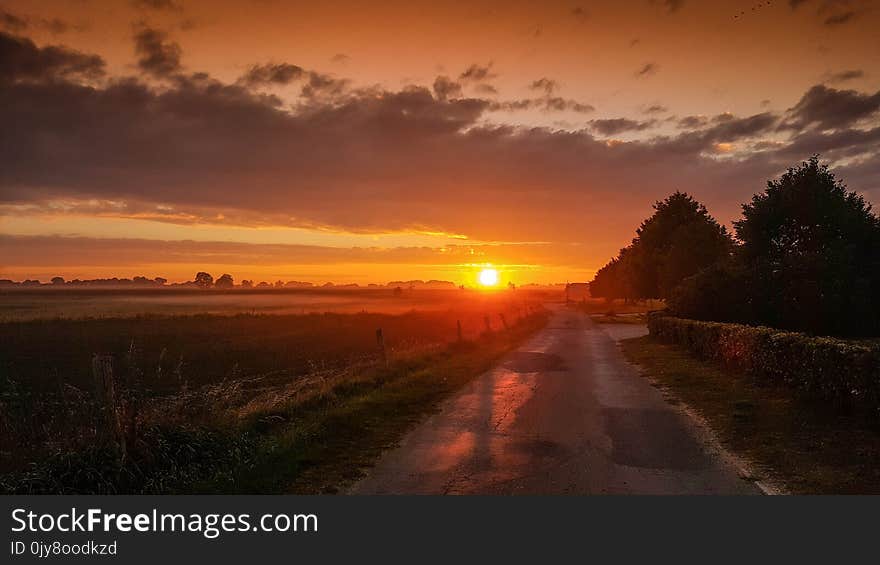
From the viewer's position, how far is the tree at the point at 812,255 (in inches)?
1223

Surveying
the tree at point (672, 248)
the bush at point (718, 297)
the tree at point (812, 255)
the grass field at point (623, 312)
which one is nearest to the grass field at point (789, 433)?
the bush at point (718, 297)

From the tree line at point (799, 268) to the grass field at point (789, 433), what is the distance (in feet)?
49.9

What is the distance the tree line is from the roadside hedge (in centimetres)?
1013

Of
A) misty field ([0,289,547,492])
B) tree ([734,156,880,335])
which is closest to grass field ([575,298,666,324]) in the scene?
tree ([734,156,880,335])

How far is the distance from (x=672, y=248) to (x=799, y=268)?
797 inches

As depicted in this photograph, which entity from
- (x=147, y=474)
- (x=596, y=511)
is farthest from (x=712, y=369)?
(x=147, y=474)

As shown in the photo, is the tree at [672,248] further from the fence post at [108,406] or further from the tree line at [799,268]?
the fence post at [108,406]

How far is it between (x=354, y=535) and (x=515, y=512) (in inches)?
78.2

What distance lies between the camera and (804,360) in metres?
13.7

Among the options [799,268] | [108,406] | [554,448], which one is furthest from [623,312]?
[108,406]

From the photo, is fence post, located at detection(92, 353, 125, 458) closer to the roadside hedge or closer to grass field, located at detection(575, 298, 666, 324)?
the roadside hedge

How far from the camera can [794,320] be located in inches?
1238

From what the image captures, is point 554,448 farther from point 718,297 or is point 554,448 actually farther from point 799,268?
point 799,268

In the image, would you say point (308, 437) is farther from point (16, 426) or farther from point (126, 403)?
point (16, 426)
